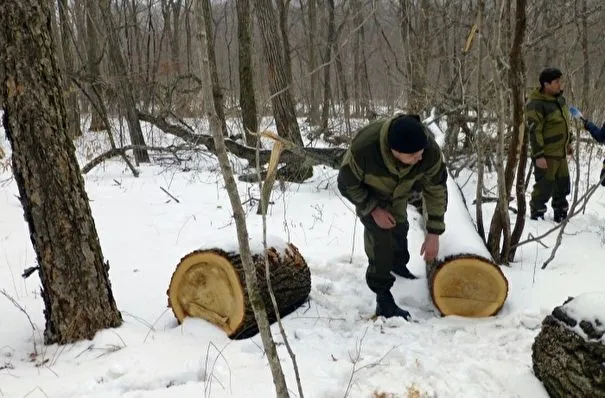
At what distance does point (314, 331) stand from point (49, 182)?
1.71m

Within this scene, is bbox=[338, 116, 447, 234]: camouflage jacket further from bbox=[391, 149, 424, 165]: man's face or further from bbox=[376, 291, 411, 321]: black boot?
bbox=[376, 291, 411, 321]: black boot

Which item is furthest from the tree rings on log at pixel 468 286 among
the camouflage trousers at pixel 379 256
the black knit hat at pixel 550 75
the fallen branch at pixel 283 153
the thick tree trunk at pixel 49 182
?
the black knit hat at pixel 550 75

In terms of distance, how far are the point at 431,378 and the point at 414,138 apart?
1301 mm

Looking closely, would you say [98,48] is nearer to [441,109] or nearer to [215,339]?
[441,109]

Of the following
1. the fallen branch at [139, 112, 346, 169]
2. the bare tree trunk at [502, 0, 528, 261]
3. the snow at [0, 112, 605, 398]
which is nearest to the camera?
the snow at [0, 112, 605, 398]

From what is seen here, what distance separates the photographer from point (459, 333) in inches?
116

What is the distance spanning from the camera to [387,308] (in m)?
3.24

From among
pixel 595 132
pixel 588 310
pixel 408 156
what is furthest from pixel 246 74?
pixel 588 310

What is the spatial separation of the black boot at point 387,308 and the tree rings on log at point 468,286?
240mm

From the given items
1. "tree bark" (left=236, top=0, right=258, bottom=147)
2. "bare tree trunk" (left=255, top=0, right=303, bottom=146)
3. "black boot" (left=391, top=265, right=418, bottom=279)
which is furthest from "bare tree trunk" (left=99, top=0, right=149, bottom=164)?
"black boot" (left=391, top=265, right=418, bottom=279)

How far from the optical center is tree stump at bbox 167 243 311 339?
9.36ft

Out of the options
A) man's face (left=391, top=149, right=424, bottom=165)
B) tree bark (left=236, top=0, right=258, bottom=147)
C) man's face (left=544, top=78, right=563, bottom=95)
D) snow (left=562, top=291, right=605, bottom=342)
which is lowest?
snow (left=562, top=291, right=605, bottom=342)

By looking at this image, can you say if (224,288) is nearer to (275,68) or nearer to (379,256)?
(379,256)

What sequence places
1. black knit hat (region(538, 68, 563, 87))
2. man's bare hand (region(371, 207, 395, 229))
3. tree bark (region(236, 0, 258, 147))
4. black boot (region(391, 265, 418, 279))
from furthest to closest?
tree bark (region(236, 0, 258, 147))
black knit hat (region(538, 68, 563, 87))
black boot (region(391, 265, 418, 279))
man's bare hand (region(371, 207, 395, 229))
